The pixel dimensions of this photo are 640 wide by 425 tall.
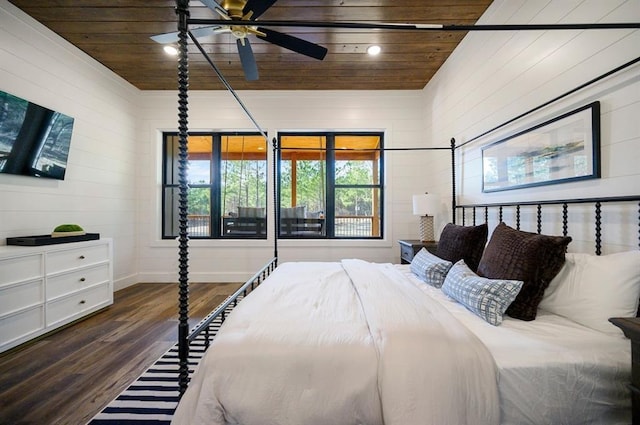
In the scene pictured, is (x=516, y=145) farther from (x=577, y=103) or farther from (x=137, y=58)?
(x=137, y=58)

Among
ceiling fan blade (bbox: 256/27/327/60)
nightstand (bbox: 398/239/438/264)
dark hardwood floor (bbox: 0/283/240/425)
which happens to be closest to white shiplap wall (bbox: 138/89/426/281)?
nightstand (bbox: 398/239/438/264)

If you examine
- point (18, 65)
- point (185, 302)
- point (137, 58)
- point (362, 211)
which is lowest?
point (185, 302)

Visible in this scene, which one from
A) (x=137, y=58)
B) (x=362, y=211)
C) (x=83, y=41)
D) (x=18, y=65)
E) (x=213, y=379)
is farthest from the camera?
(x=362, y=211)

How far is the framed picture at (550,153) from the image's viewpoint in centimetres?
148

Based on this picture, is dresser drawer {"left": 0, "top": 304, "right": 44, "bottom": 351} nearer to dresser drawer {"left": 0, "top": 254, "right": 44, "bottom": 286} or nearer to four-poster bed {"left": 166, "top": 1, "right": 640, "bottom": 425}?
dresser drawer {"left": 0, "top": 254, "right": 44, "bottom": 286}

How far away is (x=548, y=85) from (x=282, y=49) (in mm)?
2473

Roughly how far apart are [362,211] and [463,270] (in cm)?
254

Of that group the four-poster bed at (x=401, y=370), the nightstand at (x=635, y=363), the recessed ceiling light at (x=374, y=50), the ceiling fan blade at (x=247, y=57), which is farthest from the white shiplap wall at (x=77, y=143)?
the nightstand at (x=635, y=363)

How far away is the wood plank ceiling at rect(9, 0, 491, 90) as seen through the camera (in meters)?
2.40

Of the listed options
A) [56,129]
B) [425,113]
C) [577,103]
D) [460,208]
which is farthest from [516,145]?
[56,129]

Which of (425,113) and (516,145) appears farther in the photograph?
(425,113)

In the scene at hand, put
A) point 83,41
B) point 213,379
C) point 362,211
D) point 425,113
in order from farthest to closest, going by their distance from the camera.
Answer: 1. point 362,211
2. point 425,113
3. point 83,41
4. point 213,379

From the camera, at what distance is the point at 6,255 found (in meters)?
2.02

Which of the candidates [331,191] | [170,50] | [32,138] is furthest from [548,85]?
[32,138]
